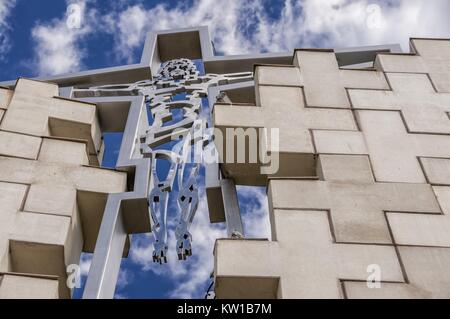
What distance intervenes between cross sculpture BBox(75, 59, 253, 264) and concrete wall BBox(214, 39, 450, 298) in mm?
476

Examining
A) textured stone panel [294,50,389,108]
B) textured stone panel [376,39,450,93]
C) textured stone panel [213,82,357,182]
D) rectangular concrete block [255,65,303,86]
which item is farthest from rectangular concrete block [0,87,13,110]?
textured stone panel [376,39,450,93]

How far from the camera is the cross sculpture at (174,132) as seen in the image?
496cm

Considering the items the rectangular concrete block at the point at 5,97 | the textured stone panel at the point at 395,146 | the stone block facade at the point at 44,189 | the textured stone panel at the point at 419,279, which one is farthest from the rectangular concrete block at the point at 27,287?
the rectangular concrete block at the point at 5,97

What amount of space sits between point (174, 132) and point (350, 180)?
1.97 meters

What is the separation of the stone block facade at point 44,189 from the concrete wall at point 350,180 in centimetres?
94

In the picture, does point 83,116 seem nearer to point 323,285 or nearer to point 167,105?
point 167,105

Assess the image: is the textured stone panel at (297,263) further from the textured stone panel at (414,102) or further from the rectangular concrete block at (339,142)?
the textured stone panel at (414,102)

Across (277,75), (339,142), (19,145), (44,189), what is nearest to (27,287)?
(44,189)

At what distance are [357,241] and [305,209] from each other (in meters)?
0.35

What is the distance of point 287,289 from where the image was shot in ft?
12.1

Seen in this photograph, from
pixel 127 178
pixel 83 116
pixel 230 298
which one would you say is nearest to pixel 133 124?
pixel 83 116

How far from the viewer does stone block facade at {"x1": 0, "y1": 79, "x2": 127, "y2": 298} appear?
14.1ft

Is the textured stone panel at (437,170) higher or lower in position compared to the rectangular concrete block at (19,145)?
lower

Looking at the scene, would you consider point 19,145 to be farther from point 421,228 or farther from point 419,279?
point 419,279
